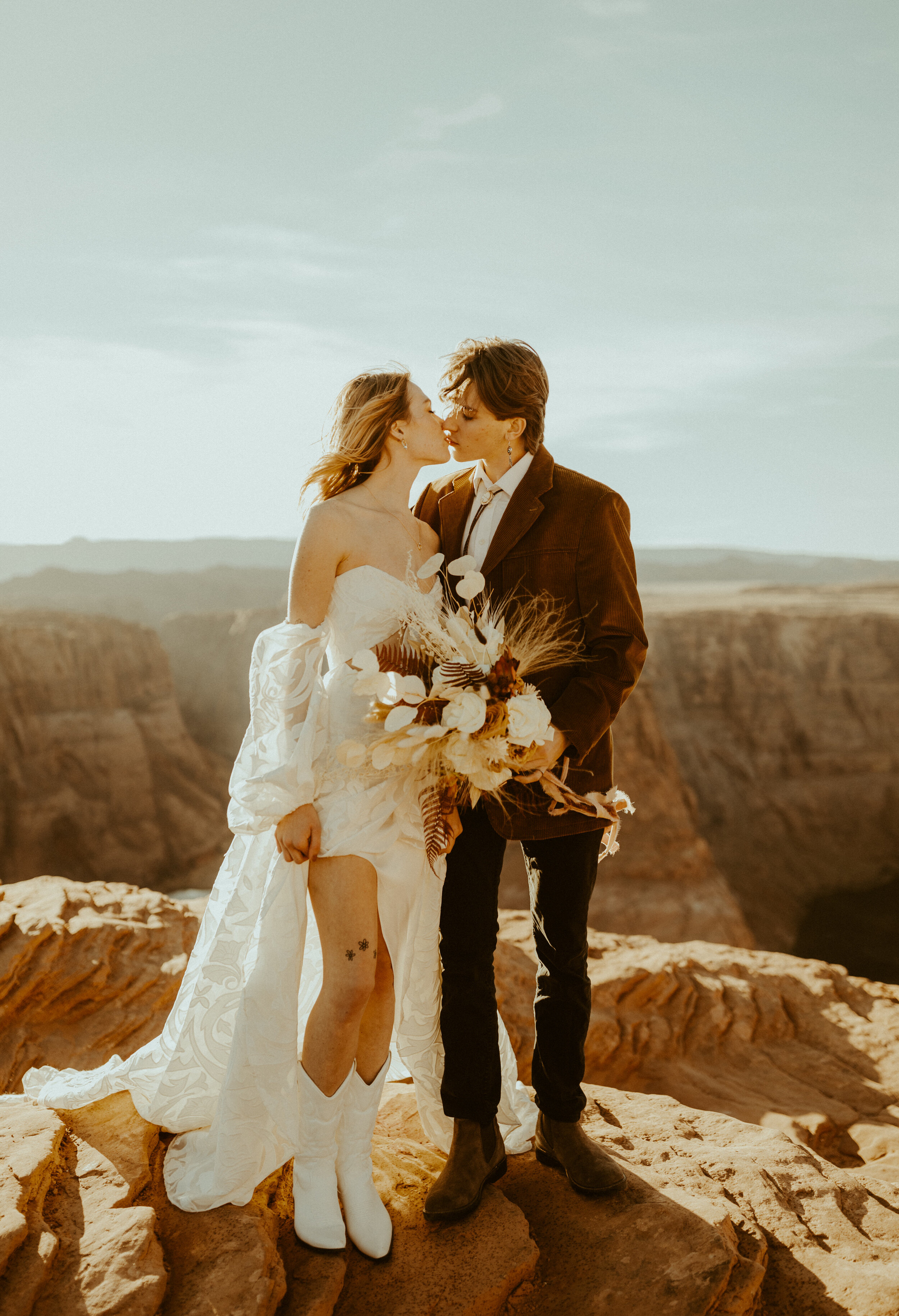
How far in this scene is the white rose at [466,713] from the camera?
2.04 meters

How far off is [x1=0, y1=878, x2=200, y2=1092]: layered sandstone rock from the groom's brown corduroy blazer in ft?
9.77

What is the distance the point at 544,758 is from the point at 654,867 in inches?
651

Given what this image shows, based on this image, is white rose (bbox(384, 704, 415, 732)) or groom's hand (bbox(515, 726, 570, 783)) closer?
white rose (bbox(384, 704, 415, 732))

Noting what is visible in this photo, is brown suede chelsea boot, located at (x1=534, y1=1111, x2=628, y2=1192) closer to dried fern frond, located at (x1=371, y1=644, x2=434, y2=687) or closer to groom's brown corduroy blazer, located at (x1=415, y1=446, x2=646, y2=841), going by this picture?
groom's brown corduroy blazer, located at (x1=415, y1=446, x2=646, y2=841)

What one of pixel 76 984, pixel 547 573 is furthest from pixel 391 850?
pixel 76 984

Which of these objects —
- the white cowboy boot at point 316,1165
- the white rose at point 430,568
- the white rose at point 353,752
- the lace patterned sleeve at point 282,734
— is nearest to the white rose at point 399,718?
the white rose at point 353,752

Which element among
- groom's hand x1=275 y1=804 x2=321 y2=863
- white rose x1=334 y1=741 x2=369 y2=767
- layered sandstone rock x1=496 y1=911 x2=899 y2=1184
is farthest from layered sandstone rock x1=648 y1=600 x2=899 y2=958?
white rose x1=334 y1=741 x2=369 y2=767

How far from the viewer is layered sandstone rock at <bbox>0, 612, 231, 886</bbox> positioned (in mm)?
21000

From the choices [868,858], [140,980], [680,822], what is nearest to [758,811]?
[868,858]

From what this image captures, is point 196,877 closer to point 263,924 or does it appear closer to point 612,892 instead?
point 612,892

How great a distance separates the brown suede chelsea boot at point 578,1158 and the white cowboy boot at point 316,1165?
0.69 metres

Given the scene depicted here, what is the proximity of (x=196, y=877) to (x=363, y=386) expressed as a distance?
844 inches

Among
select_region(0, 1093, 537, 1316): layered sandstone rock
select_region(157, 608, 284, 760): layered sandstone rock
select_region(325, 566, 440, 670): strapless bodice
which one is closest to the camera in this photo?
select_region(0, 1093, 537, 1316): layered sandstone rock

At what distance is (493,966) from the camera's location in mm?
2629
